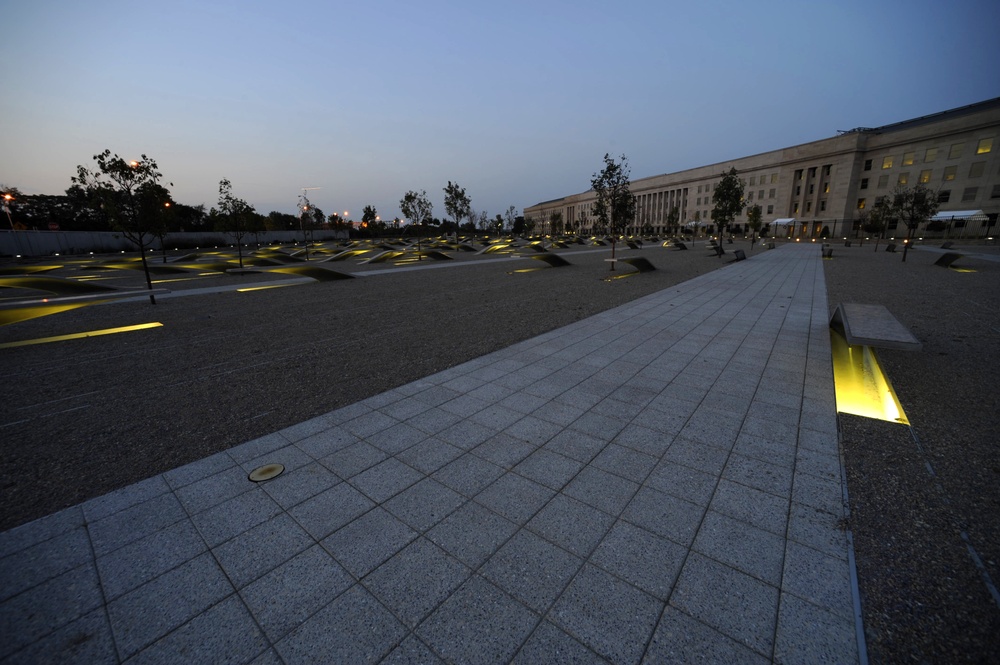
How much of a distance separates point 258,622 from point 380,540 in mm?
893

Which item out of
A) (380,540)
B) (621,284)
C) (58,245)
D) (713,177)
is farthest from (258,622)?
(713,177)

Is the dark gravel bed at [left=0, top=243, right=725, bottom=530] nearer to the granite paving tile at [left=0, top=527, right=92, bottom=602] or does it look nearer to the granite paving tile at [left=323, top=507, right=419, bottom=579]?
the granite paving tile at [left=0, top=527, right=92, bottom=602]

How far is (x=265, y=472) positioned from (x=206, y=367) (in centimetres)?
459

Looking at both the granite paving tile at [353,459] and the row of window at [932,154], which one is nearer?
the granite paving tile at [353,459]

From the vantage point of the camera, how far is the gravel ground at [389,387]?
8.97 ft

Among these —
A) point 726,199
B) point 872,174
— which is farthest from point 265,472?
point 872,174

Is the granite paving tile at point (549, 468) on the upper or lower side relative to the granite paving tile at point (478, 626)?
upper

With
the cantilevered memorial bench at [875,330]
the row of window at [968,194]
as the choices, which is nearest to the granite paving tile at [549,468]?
the cantilevered memorial bench at [875,330]

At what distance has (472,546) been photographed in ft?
10.0

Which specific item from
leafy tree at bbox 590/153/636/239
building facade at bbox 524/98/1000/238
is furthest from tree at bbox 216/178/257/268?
building facade at bbox 524/98/1000/238

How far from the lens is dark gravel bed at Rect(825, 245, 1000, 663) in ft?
7.68

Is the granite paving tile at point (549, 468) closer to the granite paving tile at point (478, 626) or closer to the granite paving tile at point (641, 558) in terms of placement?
the granite paving tile at point (641, 558)

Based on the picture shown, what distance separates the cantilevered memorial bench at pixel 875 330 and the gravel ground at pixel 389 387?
69 cm

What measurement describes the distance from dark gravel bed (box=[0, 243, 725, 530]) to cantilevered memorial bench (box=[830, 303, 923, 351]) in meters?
5.61
